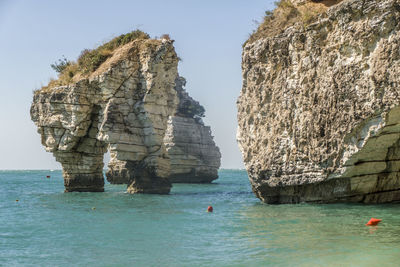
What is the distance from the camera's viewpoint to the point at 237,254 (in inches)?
448

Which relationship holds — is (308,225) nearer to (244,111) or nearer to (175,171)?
(244,111)

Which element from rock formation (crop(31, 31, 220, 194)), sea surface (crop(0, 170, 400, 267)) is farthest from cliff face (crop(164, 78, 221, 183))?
sea surface (crop(0, 170, 400, 267))

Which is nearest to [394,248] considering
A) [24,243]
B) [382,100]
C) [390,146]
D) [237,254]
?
[237,254]

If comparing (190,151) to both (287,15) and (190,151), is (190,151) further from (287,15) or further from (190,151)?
(287,15)

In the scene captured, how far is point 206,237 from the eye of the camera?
1391cm

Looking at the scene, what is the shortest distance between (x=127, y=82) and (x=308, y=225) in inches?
737

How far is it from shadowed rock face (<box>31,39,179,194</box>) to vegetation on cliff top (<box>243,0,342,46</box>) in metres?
8.93

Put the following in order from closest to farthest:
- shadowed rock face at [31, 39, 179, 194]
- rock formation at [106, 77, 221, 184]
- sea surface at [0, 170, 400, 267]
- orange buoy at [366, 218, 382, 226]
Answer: sea surface at [0, 170, 400, 267] → orange buoy at [366, 218, 382, 226] → shadowed rock face at [31, 39, 179, 194] → rock formation at [106, 77, 221, 184]

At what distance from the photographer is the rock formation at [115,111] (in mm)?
29984

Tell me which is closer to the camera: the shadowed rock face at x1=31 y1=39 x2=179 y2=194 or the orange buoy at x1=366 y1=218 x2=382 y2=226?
the orange buoy at x1=366 y1=218 x2=382 y2=226

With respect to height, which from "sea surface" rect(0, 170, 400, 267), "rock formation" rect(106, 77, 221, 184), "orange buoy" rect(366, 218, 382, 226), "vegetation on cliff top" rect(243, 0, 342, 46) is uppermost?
"vegetation on cliff top" rect(243, 0, 342, 46)

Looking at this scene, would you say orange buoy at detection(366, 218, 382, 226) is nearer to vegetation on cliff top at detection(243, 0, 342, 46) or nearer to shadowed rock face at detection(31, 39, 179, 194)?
vegetation on cliff top at detection(243, 0, 342, 46)

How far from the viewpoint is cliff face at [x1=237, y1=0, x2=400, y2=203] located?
52.7 feet

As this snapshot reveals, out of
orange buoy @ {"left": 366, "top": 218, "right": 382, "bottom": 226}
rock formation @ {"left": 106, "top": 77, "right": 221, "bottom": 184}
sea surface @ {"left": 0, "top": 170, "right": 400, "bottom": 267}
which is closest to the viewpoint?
sea surface @ {"left": 0, "top": 170, "right": 400, "bottom": 267}
